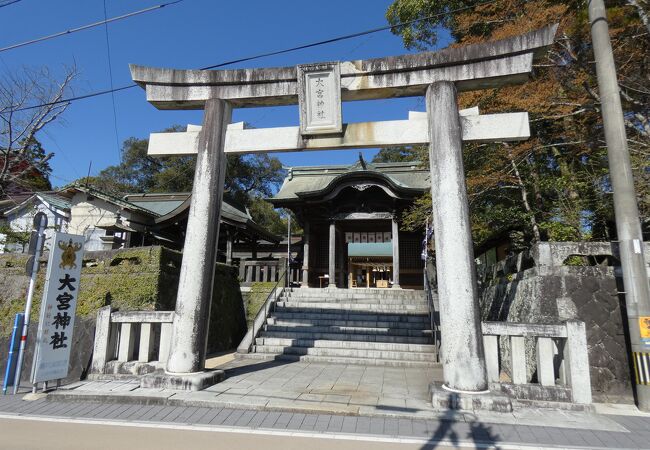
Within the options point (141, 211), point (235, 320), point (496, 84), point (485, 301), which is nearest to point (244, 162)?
point (141, 211)

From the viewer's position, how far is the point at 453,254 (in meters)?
5.69

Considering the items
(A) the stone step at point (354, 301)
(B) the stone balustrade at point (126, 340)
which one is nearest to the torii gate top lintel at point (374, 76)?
(B) the stone balustrade at point (126, 340)

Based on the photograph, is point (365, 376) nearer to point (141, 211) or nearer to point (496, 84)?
point (496, 84)

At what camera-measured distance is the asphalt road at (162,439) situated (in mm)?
3941

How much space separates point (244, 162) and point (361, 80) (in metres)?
32.1

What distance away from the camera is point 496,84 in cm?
650

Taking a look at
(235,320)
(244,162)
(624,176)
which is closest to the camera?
(624,176)

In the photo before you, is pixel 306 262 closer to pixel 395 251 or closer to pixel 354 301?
pixel 395 251

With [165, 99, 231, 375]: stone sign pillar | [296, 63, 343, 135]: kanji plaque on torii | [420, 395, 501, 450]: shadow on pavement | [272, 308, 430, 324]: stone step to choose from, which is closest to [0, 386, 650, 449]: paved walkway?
[420, 395, 501, 450]: shadow on pavement

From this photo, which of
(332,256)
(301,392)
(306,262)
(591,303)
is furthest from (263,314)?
(591,303)

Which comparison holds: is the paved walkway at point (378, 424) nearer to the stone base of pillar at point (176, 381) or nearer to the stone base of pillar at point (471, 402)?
the stone base of pillar at point (471, 402)

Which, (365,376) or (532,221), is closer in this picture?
(365,376)

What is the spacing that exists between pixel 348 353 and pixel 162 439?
5495 mm

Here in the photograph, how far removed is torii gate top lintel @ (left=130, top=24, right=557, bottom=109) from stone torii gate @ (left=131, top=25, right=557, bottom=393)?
0.02 meters
